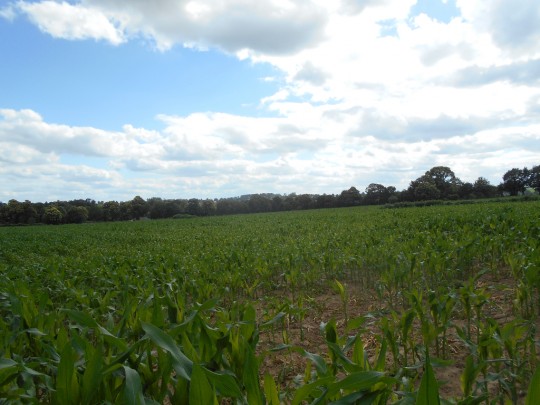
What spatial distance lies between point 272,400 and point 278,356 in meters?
2.44

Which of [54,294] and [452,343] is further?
[54,294]

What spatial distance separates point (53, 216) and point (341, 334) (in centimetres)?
7363

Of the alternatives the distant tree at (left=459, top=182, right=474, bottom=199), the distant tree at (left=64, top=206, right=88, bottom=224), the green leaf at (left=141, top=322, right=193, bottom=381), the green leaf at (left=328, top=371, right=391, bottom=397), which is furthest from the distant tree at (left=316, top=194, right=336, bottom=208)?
the green leaf at (left=328, top=371, right=391, bottom=397)

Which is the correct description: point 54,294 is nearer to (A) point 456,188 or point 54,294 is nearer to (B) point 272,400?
(B) point 272,400

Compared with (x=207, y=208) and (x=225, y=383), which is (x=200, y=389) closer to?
(x=225, y=383)

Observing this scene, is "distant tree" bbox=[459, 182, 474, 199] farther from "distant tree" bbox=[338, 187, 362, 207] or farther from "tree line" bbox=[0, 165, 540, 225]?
"distant tree" bbox=[338, 187, 362, 207]

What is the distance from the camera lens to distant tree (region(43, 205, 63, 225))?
67.2 meters

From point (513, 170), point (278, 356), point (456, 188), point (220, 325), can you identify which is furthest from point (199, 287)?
point (513, 170)

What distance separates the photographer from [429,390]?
115 centimetres

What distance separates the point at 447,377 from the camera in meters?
3.13

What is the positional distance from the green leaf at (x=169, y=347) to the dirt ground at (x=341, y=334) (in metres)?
0.79

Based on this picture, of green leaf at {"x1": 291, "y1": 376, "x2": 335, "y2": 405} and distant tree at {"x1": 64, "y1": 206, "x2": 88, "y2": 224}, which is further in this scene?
distant tree at {"x1": 64, "y1": 206, "x2": 88, "y2": 224}

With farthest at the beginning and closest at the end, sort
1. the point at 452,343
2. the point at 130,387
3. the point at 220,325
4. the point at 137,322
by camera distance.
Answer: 1. the point at 452,343
2. the point at 137,322
3. the point at 220,325
4. the point at 130,387

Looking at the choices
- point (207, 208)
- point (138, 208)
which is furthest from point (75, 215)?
point (207, 208)
